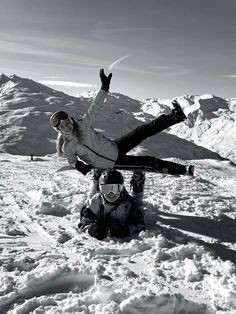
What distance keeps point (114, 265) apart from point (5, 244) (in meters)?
1.74

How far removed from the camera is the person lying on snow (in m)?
5.39

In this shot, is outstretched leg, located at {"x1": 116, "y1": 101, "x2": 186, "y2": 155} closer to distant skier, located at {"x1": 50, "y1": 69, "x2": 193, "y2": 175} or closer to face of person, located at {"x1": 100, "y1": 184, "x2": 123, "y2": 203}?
distant skier, located at {"x1": 50, "y1": 69, "x2": 193, "y2": 175}

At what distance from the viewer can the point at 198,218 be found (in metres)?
7.48

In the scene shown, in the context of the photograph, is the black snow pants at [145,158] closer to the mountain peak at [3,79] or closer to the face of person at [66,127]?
the face of person at [66,127]

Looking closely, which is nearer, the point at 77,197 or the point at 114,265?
the point at 114,265

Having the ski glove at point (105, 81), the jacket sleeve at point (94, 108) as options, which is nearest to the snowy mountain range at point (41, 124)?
the ski glove at point (105, 81)

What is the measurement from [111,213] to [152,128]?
1.99m

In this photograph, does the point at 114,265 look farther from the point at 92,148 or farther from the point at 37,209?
the point at 37,209

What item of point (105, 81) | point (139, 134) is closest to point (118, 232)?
point (139, 134)

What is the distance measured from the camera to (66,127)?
5.91m

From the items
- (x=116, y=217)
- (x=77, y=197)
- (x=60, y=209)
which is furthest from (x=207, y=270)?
(x=77, y=197)

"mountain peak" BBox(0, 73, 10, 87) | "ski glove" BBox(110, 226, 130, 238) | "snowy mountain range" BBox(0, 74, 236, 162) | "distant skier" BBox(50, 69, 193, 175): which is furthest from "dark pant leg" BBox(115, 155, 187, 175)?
"mountain peak" BBox(0, 73, 10, 87)

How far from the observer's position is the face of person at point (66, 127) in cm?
588

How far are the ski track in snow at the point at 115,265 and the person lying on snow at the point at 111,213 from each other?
155 millimetres
